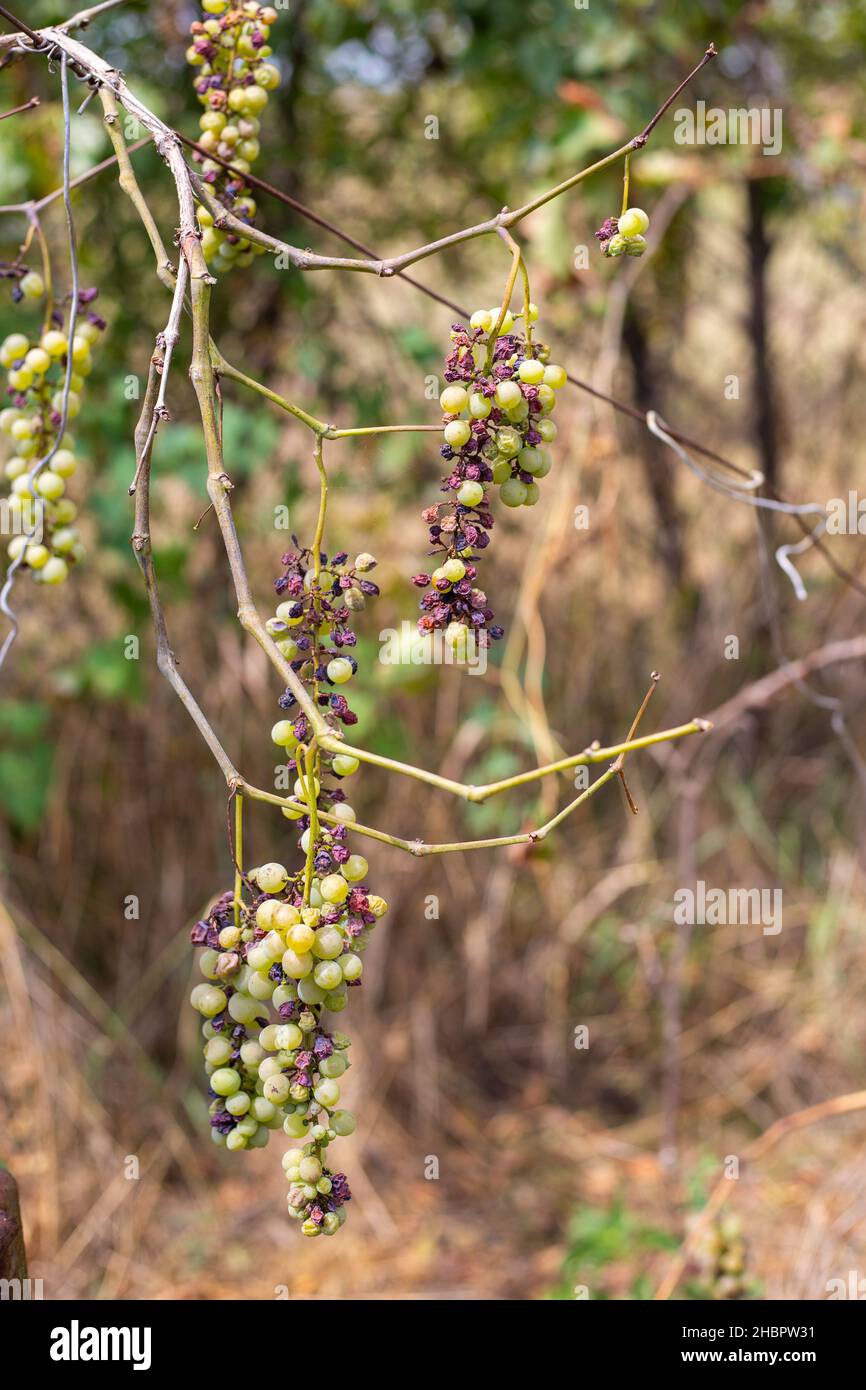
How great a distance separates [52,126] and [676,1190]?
2445 mm

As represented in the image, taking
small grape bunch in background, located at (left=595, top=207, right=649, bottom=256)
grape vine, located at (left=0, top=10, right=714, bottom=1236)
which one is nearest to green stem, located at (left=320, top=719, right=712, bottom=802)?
grape vine, located at (left=0, top=10, right=714, bottom=1236)

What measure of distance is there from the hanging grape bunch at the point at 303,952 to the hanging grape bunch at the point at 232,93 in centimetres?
37

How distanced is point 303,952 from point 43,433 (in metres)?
0.59

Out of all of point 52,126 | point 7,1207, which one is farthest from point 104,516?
point 7,1207

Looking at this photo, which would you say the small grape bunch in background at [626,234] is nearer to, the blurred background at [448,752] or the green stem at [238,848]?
the green stem at [238,848]

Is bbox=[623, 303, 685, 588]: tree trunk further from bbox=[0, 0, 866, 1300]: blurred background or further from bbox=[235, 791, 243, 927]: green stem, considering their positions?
bbox=[235, 791, 243, 927]: green stem

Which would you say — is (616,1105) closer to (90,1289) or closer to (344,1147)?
(344,1147)

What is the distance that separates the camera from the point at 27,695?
2.70 meters

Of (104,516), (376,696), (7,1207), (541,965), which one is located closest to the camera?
(7,1207)

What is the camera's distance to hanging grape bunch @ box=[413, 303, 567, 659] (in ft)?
2.60

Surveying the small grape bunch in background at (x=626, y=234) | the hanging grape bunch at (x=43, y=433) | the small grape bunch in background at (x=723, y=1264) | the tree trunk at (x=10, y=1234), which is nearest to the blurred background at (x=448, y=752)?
the small grape bunch in background at (x=723, y=1264)

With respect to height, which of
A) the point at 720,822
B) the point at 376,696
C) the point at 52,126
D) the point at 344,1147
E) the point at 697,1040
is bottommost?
the point at 344,1147

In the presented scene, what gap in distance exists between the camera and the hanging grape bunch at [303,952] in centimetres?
75

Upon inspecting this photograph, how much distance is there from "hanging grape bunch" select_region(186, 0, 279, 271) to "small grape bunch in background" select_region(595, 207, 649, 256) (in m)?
0.33
